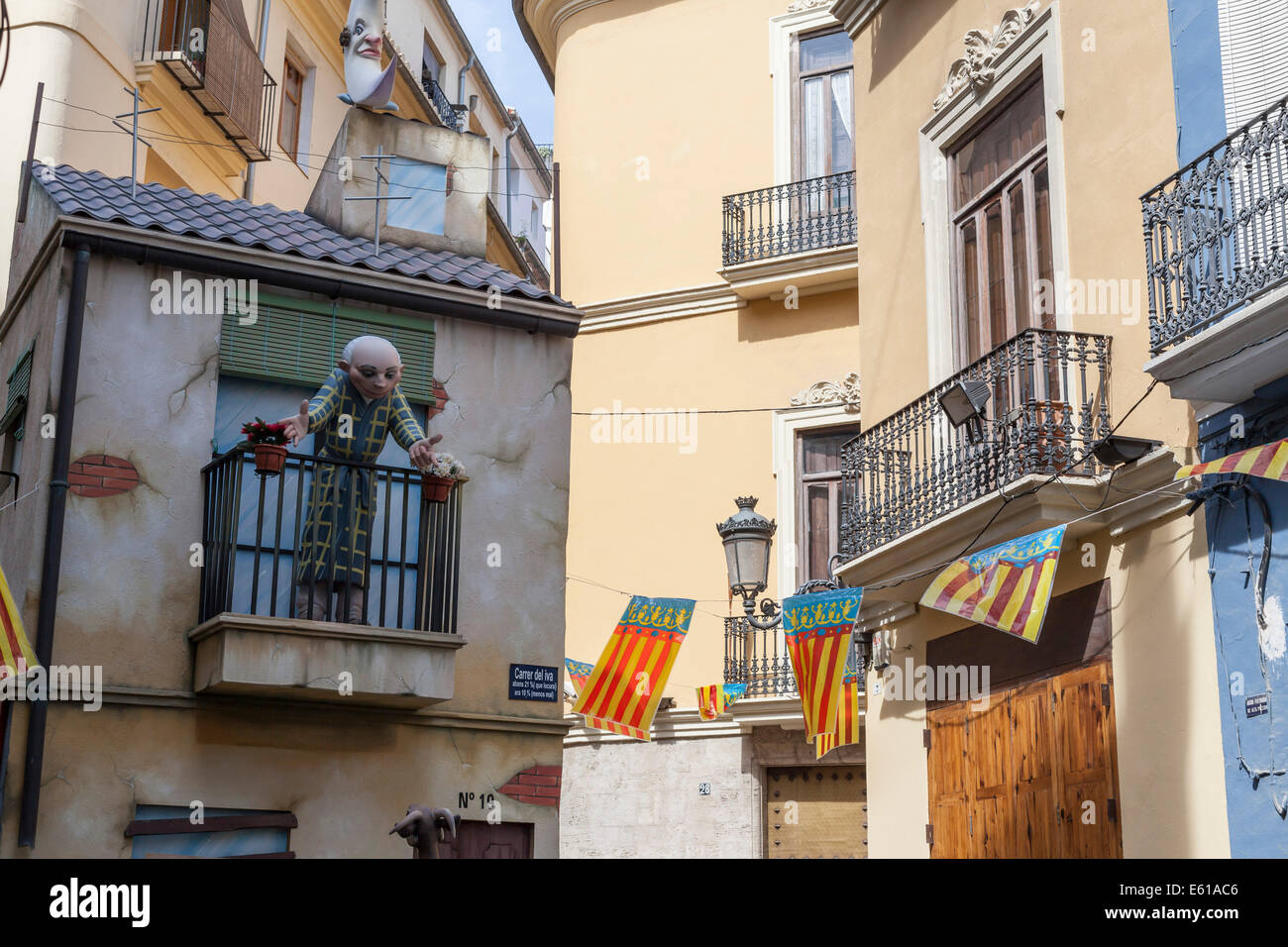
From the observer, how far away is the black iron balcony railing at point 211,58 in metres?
15.2

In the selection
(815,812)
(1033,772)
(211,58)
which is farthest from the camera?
(815,812)

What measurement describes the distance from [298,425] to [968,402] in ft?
14.4

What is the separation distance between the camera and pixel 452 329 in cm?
1078

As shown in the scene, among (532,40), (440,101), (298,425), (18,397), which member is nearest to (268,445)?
(298,425)

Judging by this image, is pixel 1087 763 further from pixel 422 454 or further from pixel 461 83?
pixel 461 83

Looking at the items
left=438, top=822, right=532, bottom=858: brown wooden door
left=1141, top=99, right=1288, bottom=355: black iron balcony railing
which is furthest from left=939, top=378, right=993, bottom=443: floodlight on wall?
left=438, top=822, right=532, bottom=858: brown wooden door

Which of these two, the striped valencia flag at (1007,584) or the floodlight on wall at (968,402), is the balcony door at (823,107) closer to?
the floodlight on wall at (968,402)

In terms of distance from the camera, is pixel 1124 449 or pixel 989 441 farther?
pixel 989 441

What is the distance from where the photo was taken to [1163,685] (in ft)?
26.9

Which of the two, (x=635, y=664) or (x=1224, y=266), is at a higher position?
(x=1224, y=266)

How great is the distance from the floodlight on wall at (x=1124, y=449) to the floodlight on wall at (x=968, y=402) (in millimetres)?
1147

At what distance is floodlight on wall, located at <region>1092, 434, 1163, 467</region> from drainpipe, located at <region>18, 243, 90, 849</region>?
6.36 m

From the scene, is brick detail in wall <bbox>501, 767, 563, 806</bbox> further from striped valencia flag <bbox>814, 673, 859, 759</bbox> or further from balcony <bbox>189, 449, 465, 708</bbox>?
striped valencia flag <bbox>814, 673, 859, 759</bbox>

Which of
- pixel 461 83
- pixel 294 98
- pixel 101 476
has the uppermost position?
pixel 461 83
